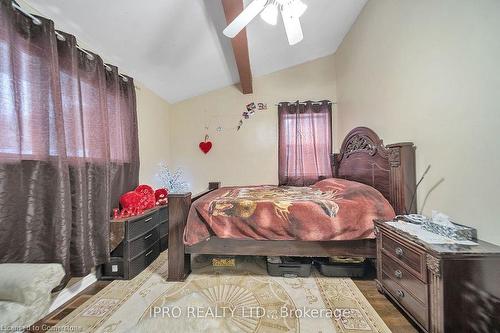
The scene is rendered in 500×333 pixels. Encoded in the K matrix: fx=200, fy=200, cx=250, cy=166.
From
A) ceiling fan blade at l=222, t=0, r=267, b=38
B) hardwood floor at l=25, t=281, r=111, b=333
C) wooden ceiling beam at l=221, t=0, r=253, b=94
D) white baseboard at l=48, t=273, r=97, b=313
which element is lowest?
hardwood floor at l=25, t=281, r=111, b=333

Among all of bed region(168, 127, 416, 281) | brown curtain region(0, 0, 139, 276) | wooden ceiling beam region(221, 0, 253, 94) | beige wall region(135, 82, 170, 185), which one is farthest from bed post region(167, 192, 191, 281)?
wooden ceiling beam region(221, 0, 253, 94)

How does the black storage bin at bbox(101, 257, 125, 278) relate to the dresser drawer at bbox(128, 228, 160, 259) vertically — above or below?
below

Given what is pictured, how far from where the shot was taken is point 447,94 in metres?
1.42

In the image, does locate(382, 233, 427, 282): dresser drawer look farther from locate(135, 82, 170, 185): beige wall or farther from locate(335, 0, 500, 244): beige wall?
locate(135, 82, 170, 185): beige wall

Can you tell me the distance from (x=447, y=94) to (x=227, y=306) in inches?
87.2

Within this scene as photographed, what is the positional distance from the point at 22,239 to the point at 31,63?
120cm

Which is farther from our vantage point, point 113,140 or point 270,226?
point 113,140

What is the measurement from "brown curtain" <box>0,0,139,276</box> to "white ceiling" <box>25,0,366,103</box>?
0.79 feet

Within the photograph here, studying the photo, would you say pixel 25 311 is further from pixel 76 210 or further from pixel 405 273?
pixel 405 273

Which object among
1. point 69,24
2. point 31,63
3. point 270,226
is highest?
point 69,24

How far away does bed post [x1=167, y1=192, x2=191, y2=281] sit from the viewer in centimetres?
185

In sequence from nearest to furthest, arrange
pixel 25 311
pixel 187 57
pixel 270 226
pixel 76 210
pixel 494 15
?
pixel 25 311, pixel 494 15, pixel 76 210, pixel 270 226, pixel 187 57

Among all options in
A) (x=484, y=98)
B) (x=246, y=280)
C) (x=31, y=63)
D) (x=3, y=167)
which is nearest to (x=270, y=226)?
(x=246, y=280)

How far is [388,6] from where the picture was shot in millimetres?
2074
